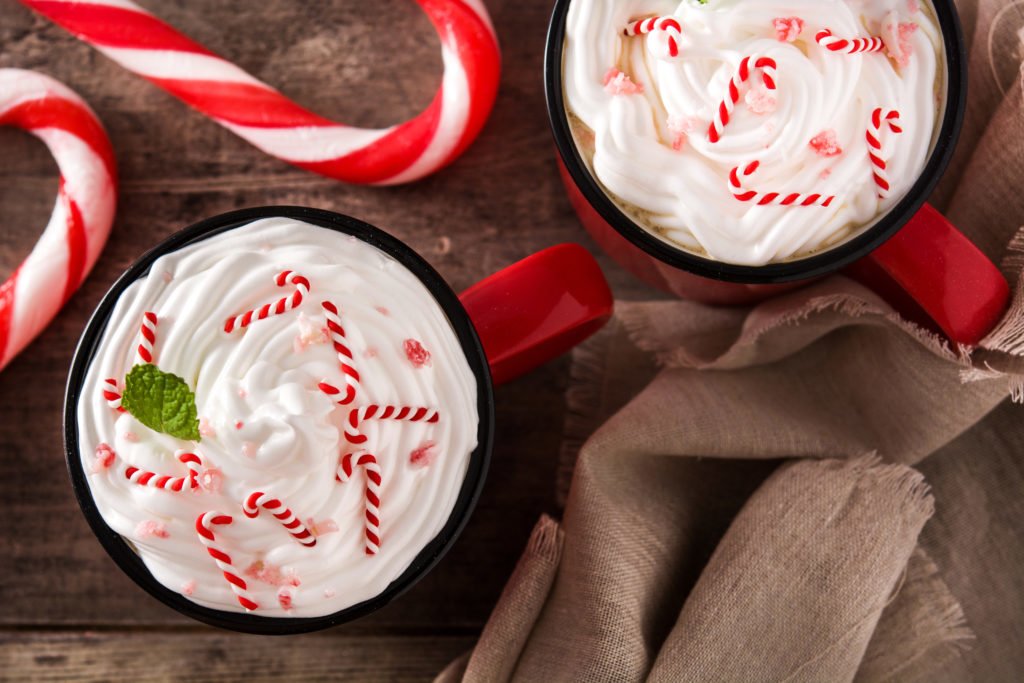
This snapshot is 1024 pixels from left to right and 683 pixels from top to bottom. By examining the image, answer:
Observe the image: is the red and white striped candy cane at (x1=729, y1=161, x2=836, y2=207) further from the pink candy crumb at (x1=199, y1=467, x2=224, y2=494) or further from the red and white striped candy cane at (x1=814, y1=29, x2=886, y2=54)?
the pink candy crumb at (x1=199, y1=467, x2=224, y2=494)

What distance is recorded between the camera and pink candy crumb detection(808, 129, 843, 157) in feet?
3.01

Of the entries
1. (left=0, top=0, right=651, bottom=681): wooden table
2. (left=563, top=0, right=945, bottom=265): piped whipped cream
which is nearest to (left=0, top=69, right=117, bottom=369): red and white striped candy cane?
(left=0, top=0, right=651, bottom=681): wooden table

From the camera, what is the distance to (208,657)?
1.26m

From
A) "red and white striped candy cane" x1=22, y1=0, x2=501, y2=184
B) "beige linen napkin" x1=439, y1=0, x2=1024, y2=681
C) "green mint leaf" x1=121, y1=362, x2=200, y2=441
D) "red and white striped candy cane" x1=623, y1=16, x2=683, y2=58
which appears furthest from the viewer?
"red and white striped candy cane" x1=22, y1=0, x2=501, y2=184

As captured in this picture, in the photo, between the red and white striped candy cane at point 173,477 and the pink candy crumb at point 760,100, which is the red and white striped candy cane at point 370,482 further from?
the pink candy crumb at point 760,100

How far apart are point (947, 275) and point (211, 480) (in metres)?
0.82

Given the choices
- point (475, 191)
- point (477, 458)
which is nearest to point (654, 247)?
point (477, 458)

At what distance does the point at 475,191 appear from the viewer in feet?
4.25

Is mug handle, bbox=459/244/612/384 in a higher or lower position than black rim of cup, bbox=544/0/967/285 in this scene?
lower

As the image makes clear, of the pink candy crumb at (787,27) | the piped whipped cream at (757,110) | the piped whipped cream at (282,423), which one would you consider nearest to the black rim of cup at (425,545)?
the piped whipped cream at (282,423)

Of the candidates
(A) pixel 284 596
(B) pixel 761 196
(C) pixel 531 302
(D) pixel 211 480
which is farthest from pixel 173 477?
(B) pixel 761 196

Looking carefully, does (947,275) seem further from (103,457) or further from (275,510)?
(103,457)

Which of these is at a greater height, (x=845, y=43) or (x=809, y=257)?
(x=845, y=43)

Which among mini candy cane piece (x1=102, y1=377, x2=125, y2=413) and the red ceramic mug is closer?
mini candy cane piece (x1=102, y1=377, x2=125, y2=413)
